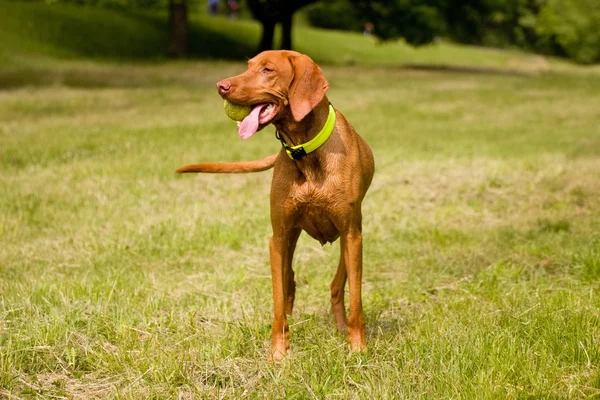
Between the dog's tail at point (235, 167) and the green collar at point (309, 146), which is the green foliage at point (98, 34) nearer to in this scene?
the dog's tail at point (235, 167)

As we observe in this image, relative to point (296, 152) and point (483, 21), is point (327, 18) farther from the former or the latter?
point (296, 152)

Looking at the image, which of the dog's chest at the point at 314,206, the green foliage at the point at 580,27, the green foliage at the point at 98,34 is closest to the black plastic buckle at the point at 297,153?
the dog's chest at the point at 314,206

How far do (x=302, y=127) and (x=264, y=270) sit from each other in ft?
7.25

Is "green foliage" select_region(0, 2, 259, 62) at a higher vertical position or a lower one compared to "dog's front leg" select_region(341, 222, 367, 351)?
lower

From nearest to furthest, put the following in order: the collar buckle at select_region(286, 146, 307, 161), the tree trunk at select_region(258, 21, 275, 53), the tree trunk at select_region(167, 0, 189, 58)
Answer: the collar buckle at select_region(286, 146, 307, 161) < the tree trunk at select_region(258, 21, 275, 53) < the tree trunk at select_region(167, 0, 189, 58)

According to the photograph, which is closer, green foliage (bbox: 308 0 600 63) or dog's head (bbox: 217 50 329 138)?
dog's head (bbox: 217 50 329 138)

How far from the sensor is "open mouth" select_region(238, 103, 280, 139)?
360 centimetres

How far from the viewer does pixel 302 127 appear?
3.86 metres

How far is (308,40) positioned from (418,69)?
12046mm

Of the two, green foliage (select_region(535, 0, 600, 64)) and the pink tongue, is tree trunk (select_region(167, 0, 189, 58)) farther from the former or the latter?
green foliage (select_region(535, 0, 600, 64))

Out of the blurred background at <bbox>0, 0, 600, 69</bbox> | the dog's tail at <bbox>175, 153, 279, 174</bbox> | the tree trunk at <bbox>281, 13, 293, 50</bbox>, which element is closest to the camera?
the dog's tail at <bbox>175, 153, 279, 174</bbox>

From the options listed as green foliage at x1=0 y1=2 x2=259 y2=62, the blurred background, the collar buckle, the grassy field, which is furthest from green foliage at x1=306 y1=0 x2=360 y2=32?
the collar buckle

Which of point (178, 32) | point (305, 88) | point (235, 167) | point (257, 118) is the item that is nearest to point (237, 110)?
point (257, 118)

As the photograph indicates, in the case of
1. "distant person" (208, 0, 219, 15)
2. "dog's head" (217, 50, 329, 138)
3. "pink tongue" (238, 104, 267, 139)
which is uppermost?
"dog's head" (217, 50, 329, 138)
